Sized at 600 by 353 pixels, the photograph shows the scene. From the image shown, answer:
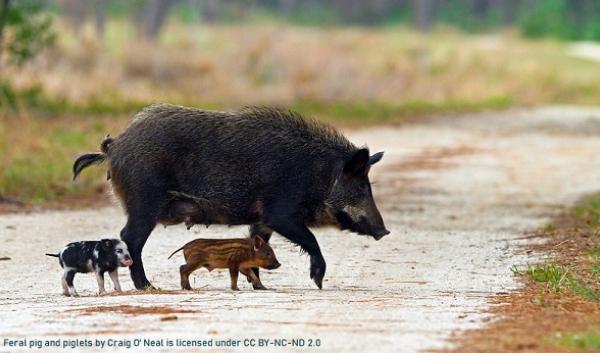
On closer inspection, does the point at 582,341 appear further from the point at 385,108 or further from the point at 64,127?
the point at 385,108

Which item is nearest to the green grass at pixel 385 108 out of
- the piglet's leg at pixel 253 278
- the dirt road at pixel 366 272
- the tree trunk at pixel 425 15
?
the dirt road at pixel 366 272

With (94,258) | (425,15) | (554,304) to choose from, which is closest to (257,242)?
(94,258)

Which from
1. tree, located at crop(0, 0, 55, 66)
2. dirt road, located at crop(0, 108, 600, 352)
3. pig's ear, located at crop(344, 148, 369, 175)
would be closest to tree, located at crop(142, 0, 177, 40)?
tree, located at crop(0, 0, 55, 66)

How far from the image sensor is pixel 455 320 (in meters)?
8.34

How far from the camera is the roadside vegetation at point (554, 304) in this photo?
24.3 ft

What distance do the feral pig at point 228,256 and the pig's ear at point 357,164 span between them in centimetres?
100

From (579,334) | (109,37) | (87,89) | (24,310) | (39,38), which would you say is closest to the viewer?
(579,334)

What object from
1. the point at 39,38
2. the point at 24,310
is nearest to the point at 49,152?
the point at 39,38

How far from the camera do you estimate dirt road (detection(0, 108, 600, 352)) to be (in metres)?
8.02

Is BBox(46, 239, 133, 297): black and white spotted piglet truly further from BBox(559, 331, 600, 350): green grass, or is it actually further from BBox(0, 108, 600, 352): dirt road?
BBox(559, 331, 600, 350): green grass

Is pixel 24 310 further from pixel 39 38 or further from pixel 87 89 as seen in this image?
pixel 87 89

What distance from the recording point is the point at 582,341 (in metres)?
7.36

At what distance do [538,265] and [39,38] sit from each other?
1758 cm

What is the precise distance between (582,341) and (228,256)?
389cm
